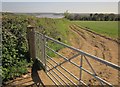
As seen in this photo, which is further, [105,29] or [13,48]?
[105,29]

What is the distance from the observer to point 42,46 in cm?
679

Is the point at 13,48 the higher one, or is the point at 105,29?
the point at 13,48


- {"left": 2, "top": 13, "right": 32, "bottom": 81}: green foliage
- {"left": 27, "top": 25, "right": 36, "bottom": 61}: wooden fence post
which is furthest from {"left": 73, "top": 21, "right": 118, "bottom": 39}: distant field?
{"left": 27, "top": 25, "right": 36, "bottom": 61}: wooden fence post

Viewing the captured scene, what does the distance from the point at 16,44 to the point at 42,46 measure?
5.94 feet

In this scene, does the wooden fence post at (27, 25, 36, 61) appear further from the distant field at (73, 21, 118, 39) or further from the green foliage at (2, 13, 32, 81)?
the distant field at (73, 21, 118, 39)

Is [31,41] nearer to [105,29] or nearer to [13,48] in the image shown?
[13,48]

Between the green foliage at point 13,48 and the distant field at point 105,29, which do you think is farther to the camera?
the distant field at point 105,29

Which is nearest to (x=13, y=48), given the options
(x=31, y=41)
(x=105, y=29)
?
(x=31, y=41)

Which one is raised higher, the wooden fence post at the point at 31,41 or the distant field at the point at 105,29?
the wooden fence post at the point at 31,41

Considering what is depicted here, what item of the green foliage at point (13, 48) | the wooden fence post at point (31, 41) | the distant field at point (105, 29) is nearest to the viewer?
the green foliage at point (13, 48)

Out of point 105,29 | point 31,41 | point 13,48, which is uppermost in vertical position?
point 31,41

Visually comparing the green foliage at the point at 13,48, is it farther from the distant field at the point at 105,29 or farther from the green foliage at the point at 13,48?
the distant field at the point at 105,29

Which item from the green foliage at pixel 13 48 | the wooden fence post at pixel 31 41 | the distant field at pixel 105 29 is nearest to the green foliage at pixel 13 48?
the green foliage at pixel 13 48

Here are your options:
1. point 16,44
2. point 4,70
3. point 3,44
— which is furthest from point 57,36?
point 4,70
